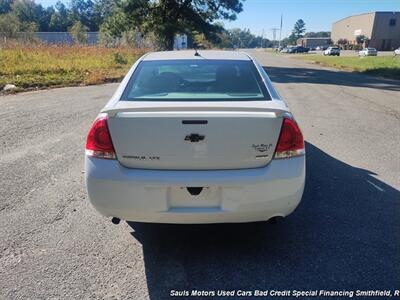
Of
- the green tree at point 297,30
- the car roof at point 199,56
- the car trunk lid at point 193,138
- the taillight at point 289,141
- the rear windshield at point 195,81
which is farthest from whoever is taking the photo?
the green tree at point 297,30

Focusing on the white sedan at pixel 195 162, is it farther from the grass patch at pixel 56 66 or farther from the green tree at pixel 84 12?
the green tree at pixel 84 12

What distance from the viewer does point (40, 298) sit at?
2.43 m

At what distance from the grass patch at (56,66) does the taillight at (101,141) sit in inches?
442

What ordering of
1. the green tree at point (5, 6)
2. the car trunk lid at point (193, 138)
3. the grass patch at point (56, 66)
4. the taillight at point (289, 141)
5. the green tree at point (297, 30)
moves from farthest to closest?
the green tree at point (297, 30)
the green tree at point (5, 6)
the grass patch at point (56, 66)
the taillight at point (289, 141)
the car trunk lid at point (193, 138)

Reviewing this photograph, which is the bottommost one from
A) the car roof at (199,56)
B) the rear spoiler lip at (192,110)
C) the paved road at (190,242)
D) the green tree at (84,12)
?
the paved road at (190,242)

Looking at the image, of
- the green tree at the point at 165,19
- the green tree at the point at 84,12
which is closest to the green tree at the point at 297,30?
the green tree at the point at 84,12

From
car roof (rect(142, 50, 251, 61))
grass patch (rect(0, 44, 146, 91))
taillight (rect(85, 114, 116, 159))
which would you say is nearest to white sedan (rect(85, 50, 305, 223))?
taillight (rect(85, 114, 116, 159))

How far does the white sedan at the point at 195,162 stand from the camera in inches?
101

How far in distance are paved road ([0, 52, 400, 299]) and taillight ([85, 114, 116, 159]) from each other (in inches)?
35.3

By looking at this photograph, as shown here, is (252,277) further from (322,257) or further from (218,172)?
(218,172)

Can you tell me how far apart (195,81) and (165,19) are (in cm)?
2929

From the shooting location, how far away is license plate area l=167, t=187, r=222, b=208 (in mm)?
2596

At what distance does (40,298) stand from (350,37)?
112 meters

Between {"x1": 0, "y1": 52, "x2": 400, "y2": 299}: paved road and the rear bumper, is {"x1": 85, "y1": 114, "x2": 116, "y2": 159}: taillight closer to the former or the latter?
the rear bumper
